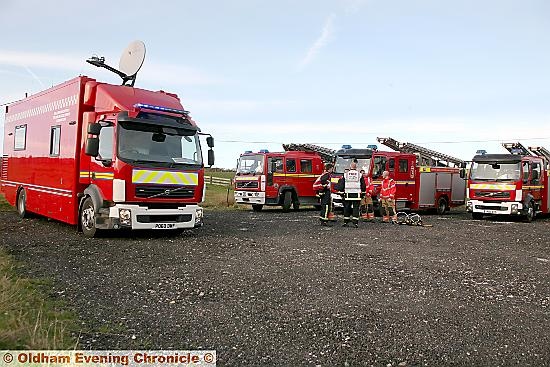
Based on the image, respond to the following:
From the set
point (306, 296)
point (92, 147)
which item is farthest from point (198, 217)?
point (306, 296)

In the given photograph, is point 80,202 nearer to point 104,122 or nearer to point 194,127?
point 104,122

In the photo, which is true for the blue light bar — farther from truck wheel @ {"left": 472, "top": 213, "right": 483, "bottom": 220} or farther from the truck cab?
truck wheel @ {"left": 472, "top": 213, "right": 483, "bottom": 220}

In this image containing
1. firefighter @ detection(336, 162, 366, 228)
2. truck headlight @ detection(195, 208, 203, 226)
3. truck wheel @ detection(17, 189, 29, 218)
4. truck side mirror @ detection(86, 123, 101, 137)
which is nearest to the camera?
truck side mirror @ detection(86, 123, 101, 137)

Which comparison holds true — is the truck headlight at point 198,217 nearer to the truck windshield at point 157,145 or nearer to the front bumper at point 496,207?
the truck windshield at point 157,145

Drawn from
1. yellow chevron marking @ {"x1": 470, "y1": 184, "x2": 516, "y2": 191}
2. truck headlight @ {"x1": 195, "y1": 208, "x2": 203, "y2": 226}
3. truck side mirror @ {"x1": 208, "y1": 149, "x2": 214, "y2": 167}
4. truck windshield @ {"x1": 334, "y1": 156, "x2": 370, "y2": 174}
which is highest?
truck windshield @ {"x1": 334, "y1": 156, "x2": 370, "y2": 174}

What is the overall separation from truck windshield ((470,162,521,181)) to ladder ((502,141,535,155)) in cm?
159

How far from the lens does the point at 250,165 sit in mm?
20516

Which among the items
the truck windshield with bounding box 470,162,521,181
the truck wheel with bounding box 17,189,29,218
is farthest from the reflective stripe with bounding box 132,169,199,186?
the truck windshield with bounding box 470,162,521,181

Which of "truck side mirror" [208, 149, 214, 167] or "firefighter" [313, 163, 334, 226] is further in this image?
"firefighter" [313, 163, 334, 226]

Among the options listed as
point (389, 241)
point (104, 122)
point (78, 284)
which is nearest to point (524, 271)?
point (389, 241)

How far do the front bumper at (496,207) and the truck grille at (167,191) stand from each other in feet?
38.6

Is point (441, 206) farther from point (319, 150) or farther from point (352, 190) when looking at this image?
point (352, 190)

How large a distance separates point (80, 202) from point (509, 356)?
355 inches

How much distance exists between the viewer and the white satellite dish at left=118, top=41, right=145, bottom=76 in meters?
12.2
